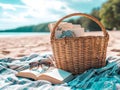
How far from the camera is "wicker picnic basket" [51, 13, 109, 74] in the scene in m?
2.49

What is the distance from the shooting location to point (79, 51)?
2508 mm

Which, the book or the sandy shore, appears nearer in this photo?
the book

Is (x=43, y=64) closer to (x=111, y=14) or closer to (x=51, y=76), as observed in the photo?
(x=51, y=76)

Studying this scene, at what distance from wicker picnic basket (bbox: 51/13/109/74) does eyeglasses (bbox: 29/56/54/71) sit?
19 centimetres

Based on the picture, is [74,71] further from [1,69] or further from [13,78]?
[1,69]

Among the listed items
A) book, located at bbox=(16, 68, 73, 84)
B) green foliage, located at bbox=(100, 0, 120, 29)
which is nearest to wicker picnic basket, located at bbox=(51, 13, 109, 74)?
book, located at bbox=(16, 68, 73, 84)

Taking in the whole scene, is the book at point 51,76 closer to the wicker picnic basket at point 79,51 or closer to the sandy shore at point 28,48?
the wicker picnic basket at point 79,51

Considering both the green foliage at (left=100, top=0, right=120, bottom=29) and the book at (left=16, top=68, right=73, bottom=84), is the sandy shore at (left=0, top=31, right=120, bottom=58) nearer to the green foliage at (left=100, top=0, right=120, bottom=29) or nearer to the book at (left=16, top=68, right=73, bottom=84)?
the book at (left=16, top=68, right=73, bottom=84)

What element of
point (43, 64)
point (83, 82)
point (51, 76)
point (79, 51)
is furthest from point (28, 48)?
point (83, 82)

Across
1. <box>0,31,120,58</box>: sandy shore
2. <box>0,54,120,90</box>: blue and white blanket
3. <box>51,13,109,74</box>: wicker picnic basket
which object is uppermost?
<box>51,13,109,74</box>: wicker picnic basket

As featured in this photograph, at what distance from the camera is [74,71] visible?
2.57 meters

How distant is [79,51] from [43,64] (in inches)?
20.6

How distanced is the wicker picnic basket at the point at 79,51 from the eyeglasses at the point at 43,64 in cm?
19

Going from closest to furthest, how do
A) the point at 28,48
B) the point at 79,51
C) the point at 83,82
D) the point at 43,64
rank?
the point at 83,82, the point at 79,51, the point at 43,64, the point at 28,48
